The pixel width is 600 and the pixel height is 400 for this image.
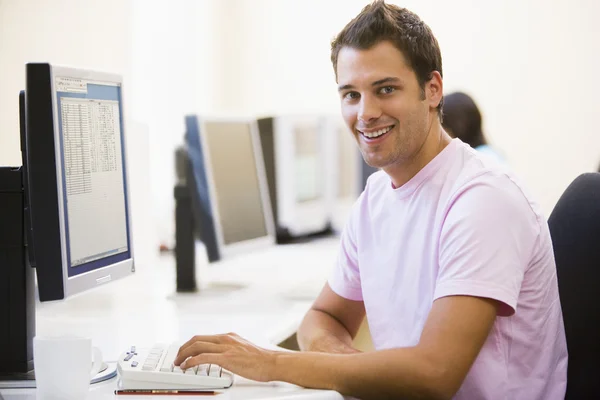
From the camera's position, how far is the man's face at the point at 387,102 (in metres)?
1.47

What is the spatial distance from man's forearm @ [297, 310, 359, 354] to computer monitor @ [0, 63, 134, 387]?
376 millimetres

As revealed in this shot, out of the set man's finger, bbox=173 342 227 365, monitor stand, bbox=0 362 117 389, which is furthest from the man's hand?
monitor stand, bbox=0 362 117 389

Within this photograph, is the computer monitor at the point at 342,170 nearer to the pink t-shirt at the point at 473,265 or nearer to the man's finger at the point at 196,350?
A: the pink t-shirt at the point at 473,265

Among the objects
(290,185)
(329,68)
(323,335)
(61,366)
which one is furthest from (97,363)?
(329,68)

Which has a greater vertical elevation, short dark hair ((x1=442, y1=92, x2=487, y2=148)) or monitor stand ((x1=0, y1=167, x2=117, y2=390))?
short dark hair ((x1=442, y1=92, x2=487, y2=148))

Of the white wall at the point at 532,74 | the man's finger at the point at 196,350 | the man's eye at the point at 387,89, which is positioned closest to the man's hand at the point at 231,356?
the man's finger at the point at 196,350

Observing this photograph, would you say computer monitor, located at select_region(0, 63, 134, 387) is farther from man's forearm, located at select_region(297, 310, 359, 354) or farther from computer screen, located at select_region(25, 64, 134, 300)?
man's forearm, located at select_region(297, 310, 359, 354)

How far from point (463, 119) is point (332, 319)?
1.83 m

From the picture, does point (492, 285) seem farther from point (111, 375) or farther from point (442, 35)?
point (442, 35)

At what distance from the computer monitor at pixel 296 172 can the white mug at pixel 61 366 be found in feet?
6.51

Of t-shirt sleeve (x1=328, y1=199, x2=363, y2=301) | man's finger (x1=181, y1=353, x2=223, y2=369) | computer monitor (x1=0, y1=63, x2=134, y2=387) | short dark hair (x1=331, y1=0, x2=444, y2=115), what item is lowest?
man's finger (x1=181, y1=353, x2=223, y2=369)

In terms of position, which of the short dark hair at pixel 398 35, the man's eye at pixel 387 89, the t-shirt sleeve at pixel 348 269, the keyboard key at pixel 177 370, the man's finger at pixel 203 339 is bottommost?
the keyboard key at pixel 177 370

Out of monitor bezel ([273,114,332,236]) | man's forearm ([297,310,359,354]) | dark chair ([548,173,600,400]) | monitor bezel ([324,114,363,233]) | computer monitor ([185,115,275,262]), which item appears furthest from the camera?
monitor bezel ([324,114,363,233])

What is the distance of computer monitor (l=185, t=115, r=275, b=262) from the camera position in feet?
7.75
